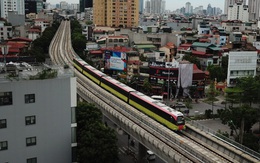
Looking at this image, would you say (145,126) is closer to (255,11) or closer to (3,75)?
(3,75)

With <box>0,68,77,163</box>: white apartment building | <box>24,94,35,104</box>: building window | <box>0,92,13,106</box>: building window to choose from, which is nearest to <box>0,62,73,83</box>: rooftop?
<box>0,68,77,163</box>: white apartment building

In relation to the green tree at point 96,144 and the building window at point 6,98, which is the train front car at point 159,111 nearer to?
the green tree at point 96,144

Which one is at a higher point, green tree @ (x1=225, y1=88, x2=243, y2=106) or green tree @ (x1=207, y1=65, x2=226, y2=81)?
green tree @ (x1=207, y1=65, x2=226, y2=81)

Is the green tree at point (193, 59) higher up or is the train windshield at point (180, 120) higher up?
the green tree at point (193, 59)

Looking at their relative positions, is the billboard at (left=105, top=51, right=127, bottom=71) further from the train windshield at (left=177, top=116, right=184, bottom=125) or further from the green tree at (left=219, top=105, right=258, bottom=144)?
the train windshield at (left=177, top=116, right=184, bottom=125)

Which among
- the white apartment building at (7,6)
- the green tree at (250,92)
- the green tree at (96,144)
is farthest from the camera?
the white apartment building at (7,6)

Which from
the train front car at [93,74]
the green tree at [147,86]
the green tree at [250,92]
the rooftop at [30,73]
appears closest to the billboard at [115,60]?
the train front car at [93,74]

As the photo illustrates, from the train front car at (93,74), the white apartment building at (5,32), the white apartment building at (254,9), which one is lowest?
the train front car at (93,74)
